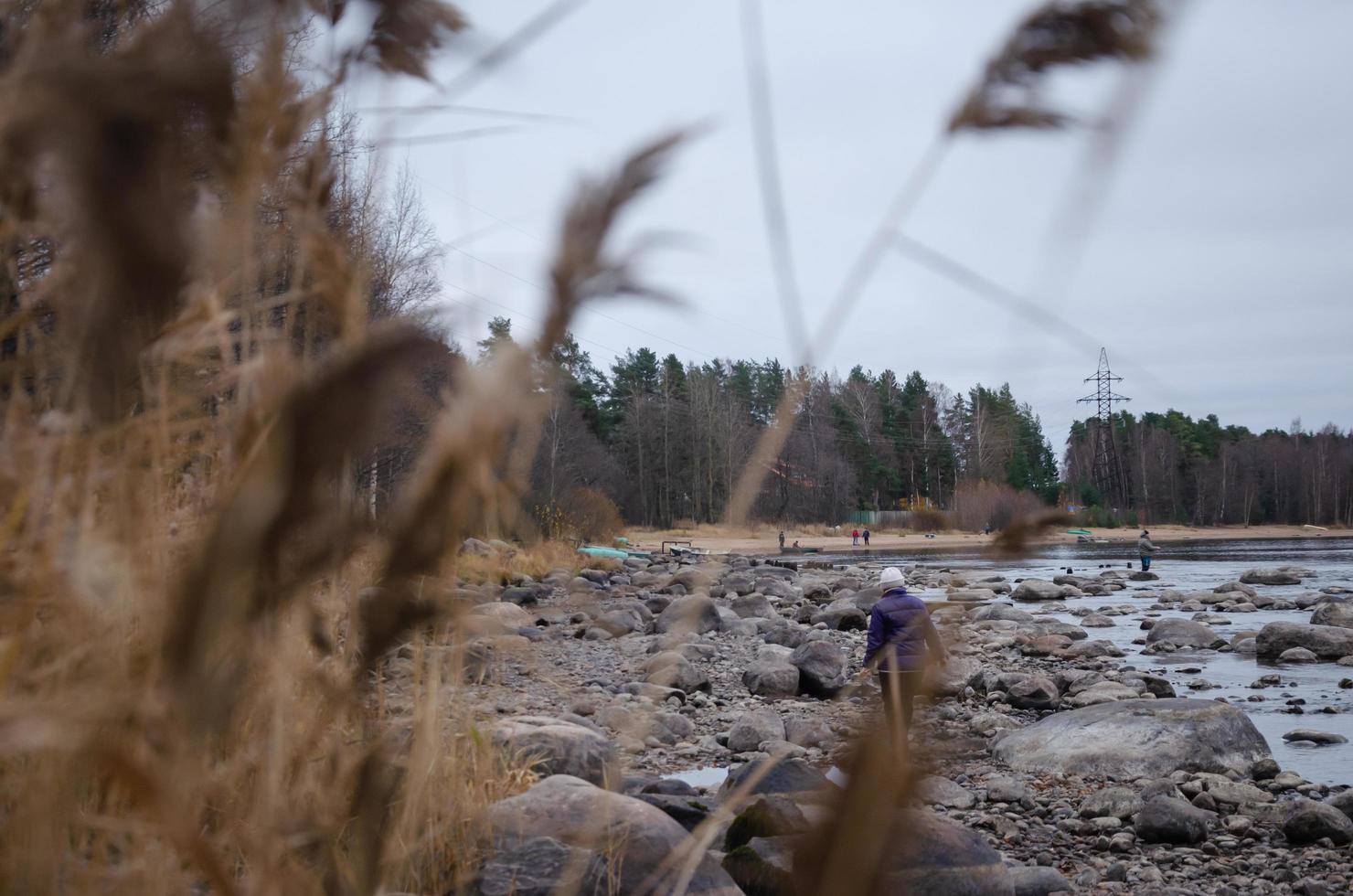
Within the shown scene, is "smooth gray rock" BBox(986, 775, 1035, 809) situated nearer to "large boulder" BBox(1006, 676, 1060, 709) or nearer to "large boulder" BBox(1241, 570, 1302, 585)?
"large boulder" BBox(1006, 676, 1060, 709)

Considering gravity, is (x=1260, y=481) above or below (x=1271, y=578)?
above

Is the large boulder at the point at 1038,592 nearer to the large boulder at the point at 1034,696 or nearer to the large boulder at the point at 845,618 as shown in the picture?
the large boulder at the point at 845,618

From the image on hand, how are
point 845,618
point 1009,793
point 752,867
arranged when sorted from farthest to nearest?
1. point 845,618
2. point 1009,793
3. point 752,867

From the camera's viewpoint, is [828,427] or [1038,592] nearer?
[828,427]

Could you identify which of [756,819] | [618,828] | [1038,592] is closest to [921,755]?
[618,828]

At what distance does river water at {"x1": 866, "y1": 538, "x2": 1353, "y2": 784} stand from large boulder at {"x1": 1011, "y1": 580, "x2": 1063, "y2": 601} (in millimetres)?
501

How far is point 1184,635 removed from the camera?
1496cm

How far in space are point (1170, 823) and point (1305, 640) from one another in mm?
9549

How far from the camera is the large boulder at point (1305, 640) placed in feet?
44.2

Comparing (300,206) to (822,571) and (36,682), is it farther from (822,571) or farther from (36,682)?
(822,571)

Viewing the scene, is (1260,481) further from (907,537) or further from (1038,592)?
(1038,592)

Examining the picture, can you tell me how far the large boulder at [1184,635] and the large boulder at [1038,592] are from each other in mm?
7637

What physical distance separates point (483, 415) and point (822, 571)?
3019cm

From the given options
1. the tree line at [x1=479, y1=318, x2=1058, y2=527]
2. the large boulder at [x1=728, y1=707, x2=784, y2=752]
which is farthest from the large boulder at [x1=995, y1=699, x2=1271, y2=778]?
the tree line at [x1=479, y1=318, x2=1058, y2=527]
